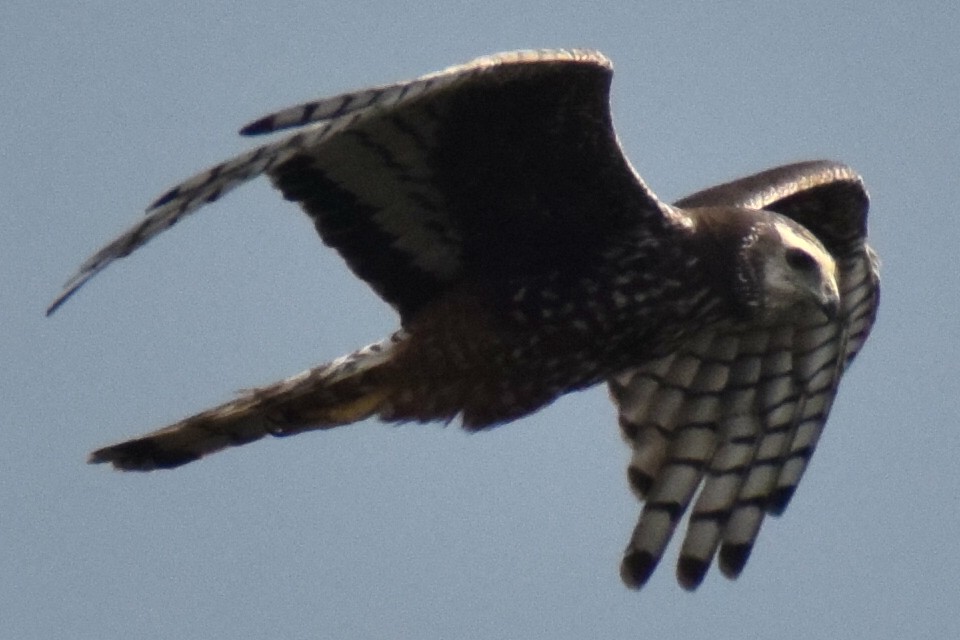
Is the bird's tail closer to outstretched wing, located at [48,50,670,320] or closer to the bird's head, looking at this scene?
outstretched wing, located at [48,50,670,320]

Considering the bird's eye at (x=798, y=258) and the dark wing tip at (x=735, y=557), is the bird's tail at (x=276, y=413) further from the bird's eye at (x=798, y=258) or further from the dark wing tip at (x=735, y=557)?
the dark wing tip at (x=735, y=557)

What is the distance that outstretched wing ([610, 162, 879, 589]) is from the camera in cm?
1011

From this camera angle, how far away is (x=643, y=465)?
10.2m

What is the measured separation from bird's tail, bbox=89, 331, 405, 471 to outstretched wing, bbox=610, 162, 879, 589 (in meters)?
1.68

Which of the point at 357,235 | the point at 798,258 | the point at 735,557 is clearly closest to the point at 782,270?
the point at 798,258

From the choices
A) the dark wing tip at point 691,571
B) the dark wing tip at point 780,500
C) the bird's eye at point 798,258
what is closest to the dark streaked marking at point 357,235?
the bird's eye at point 798,258

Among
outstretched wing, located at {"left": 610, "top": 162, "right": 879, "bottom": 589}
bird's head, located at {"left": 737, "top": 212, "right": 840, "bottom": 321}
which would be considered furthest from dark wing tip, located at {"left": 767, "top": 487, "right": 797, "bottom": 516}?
bird's head, located at {"left": 737, "top": 212, "right": 840, "bottom": 321}

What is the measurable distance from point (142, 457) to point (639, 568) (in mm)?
2252

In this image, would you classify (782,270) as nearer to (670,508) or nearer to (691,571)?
(670,508)

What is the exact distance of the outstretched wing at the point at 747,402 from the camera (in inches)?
398

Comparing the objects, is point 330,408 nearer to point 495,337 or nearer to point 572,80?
point 495,337

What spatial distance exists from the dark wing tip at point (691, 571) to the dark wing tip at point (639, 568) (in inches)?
6.9

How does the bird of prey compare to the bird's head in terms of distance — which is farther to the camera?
the bird's head

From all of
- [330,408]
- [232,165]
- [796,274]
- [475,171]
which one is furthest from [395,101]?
[796,274]
